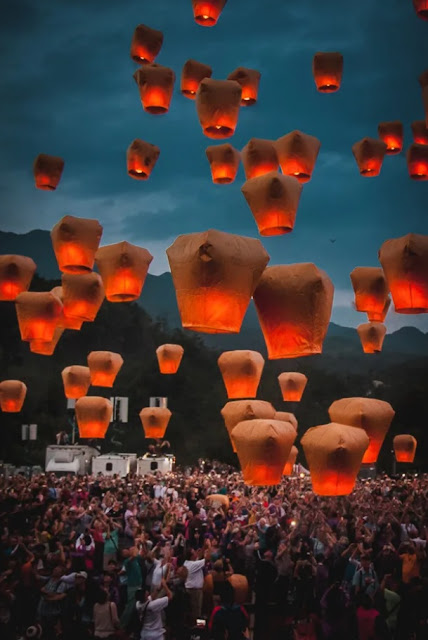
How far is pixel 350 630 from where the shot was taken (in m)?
6.96

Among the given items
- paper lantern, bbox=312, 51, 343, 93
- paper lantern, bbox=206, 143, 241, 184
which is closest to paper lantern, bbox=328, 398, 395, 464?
paper lantern, bbox=206, 143, 241, 184

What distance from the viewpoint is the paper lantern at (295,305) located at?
757 centimetres

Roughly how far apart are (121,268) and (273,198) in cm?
243

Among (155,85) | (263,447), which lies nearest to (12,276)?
(155,85)

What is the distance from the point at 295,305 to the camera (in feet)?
25.0

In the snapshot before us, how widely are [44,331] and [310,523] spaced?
17.0 feet

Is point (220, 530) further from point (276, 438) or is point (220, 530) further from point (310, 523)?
point (276, 438)

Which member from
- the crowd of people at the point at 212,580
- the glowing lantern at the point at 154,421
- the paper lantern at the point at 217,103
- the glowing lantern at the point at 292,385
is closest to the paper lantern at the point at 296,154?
the paper lantern at the point at 217,103

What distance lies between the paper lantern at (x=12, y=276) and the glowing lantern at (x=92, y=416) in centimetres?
389

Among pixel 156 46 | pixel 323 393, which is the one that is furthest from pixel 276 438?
pixel 323 393

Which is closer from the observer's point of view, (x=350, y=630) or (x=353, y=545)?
(x=350, y=630)

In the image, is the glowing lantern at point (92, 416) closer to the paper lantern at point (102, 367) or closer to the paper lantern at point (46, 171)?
the paper lantern at point (102, 367)

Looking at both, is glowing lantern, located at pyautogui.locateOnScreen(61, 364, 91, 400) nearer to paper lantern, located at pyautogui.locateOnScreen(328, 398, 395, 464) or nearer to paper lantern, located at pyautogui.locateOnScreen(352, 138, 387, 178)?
paper lantern, located at pyautogui.locateOnScreen(352, 138, 387, 178)

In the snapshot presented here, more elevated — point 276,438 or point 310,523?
point 276,438
